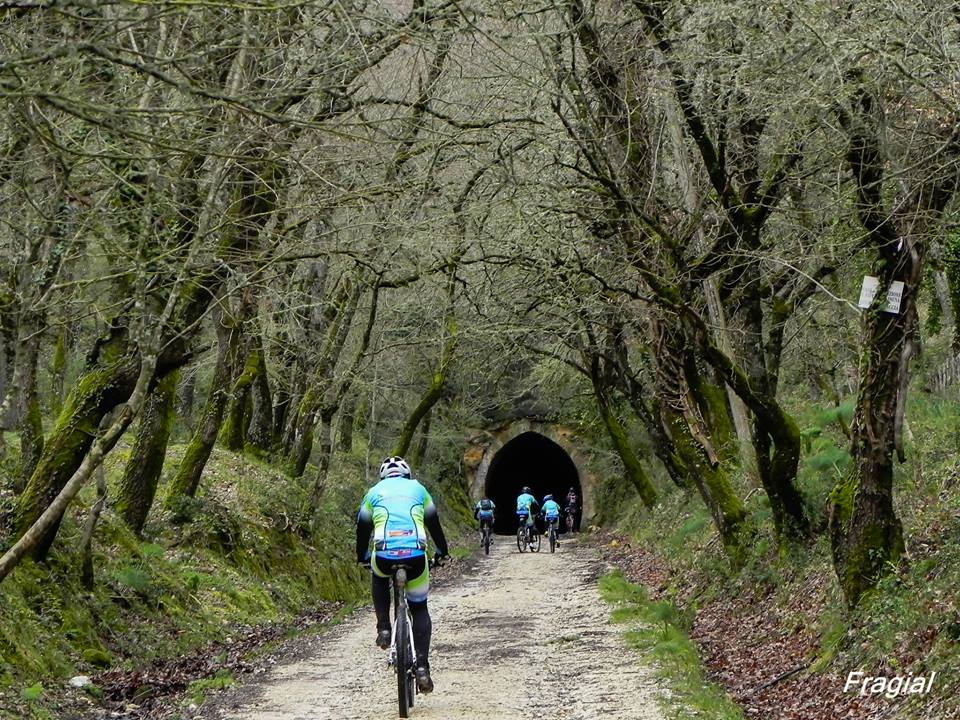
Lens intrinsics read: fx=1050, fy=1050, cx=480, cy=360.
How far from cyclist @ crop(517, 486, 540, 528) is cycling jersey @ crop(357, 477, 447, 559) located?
62.9ft

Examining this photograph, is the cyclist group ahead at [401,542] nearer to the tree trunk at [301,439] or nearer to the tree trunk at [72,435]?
the tree trunk at [72,435]

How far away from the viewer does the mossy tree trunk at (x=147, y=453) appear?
12969mm

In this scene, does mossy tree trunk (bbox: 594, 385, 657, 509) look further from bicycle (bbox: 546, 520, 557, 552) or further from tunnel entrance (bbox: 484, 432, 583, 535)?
tunnel entrance (bbox: 484, 432, 583, 535)

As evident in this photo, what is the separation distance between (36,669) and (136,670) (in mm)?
1412

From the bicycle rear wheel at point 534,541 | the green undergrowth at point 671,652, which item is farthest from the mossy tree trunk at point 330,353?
the bicycle rear wheel at point 534,541

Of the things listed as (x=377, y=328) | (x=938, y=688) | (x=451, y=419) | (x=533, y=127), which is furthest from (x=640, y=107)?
(x=451, y=419)

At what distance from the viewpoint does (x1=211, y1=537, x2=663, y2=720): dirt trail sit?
7363mm

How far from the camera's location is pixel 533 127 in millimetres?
10727

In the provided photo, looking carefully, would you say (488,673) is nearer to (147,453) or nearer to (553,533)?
(147,453)

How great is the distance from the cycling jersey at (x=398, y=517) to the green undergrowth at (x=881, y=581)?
3.09m

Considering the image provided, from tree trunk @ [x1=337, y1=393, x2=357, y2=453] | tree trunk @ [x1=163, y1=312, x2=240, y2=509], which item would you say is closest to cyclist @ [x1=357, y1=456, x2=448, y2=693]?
tree trunk @ [x1=163, y1=312, x2=240, y2=509]

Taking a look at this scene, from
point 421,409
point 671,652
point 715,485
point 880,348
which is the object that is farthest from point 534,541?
point 880,348

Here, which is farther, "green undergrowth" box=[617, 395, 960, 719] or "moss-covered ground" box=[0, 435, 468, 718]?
"moss-covered ground" box=[0, 435, 468, 718]

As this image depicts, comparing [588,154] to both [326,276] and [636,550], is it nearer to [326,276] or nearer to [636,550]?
[326,276]
